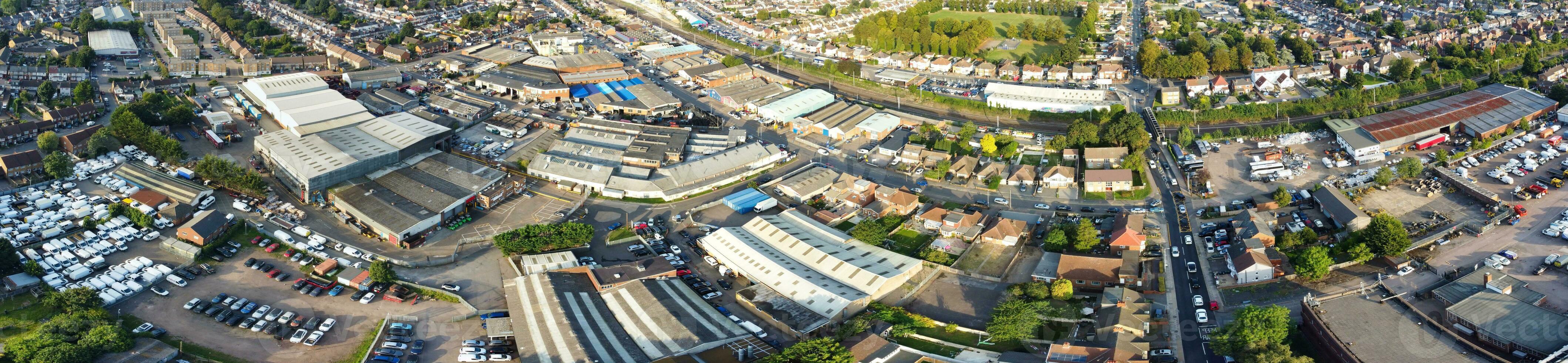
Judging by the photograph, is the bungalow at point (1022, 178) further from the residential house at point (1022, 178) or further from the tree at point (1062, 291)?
the tree at point (1062, 291)

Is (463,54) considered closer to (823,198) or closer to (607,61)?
(607,61)

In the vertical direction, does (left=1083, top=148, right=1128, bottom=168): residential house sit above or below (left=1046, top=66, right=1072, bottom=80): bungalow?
below

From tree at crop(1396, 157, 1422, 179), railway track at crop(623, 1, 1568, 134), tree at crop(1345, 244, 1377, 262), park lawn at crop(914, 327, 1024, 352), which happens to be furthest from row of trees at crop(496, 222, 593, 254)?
tree at crop(1396, 157, 1422, 179)

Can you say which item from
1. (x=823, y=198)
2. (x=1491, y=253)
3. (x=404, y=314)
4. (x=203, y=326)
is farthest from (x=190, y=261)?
(x=1491, y=253)

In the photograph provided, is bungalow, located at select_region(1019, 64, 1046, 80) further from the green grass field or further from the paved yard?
the paved yard

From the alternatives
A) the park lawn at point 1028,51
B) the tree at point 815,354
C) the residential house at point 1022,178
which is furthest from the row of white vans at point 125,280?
the park lawn at point 1028,51

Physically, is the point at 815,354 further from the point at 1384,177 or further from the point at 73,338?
the point at 1384,177
